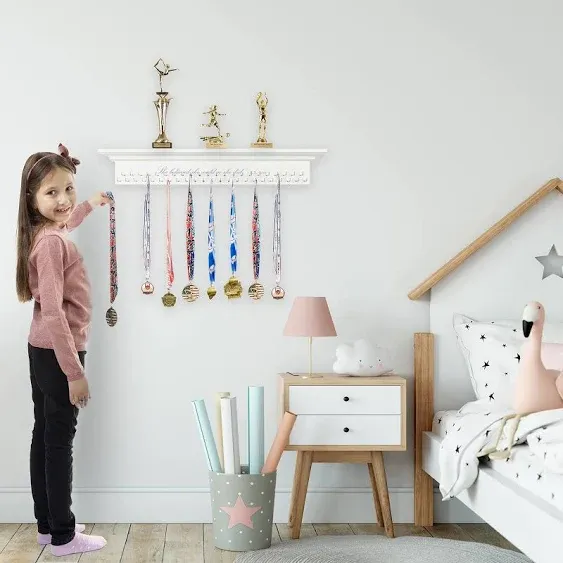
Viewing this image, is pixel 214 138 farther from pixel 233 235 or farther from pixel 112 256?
pixel 112 256

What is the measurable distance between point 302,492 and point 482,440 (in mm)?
778

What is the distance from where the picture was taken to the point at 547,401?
254 cm

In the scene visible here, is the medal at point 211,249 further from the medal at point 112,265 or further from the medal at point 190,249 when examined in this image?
the medal at point 112,265

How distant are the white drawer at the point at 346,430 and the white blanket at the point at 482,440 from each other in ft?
0.76

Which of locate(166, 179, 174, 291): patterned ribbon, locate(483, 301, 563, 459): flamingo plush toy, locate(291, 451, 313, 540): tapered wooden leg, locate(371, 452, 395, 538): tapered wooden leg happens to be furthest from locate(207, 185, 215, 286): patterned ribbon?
locate(483, 301, 563, 459): flamingo plush toy

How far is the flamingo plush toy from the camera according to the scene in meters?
2.54

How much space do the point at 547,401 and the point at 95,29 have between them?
7.02 ft

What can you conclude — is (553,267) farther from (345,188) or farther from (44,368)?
(44,368)

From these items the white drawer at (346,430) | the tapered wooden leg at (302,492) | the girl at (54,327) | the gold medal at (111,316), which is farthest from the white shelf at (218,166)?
the tapered wooden leg at (302,492)

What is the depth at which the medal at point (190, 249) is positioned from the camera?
3332 mm

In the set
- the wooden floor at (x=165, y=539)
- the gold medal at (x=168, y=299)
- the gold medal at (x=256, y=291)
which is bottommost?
the wooden floor at (x=165, y=539)

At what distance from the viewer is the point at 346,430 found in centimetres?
308

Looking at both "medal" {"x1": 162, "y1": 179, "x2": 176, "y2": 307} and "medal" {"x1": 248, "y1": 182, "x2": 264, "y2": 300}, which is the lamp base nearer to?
"medal" {"x1": 248, "y1": 182, "x2": 264, "y2": 300}

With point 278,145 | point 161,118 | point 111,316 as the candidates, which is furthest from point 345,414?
point 161,118
